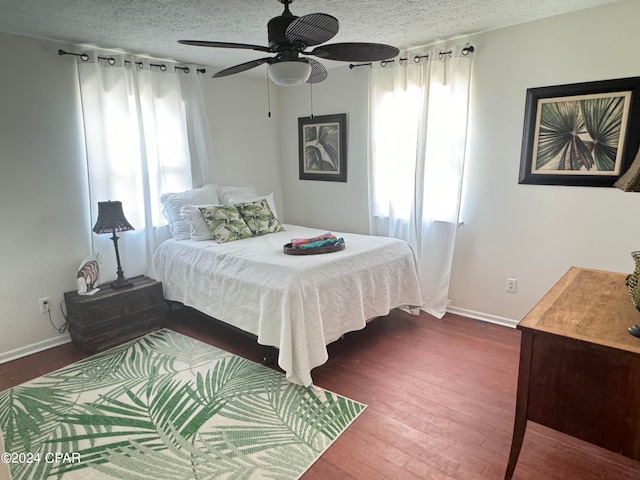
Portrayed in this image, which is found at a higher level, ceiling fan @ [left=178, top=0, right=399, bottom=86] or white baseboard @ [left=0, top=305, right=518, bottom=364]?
ceiling fan @ [left=178, top=0, right=399, bottom=86]

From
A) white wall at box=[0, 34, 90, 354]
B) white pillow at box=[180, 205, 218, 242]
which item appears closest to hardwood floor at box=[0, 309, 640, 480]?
white wall at box=[0, 34, 90, 354]

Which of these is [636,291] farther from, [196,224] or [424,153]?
[196,224]

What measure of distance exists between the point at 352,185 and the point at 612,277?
2.59 meters

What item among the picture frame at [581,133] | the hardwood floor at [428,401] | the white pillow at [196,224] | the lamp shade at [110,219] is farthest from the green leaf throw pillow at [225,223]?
the picture frame at [581,133]

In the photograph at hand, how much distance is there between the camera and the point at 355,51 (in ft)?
6.80

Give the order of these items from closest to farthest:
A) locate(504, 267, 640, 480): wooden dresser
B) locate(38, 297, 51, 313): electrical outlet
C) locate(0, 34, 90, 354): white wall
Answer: locate(504, 267, 640, 480): wooden dresser
locate(0, 34, 90, 354): white wall
locate(38, 297, 51, 313): electrical outlet

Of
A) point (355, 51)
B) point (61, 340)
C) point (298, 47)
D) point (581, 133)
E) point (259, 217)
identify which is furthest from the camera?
point (259, 217)

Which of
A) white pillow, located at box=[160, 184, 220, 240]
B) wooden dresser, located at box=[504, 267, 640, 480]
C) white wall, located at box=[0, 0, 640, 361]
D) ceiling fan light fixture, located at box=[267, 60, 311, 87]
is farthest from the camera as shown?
white pillow, located at box=[160, 184, 220, 240]

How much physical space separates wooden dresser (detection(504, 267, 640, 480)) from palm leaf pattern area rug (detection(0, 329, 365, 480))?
1.04 m

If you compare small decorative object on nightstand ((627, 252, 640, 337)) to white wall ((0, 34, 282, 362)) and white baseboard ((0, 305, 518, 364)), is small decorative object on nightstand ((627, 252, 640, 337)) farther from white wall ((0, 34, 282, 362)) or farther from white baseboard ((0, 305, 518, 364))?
white wall ((0, 34, 282, 362))

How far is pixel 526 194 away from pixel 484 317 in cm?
115

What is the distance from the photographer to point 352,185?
414 centimetres

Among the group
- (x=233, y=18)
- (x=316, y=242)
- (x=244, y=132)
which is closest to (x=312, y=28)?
(x=233, y=18)

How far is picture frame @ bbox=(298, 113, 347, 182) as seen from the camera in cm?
412
